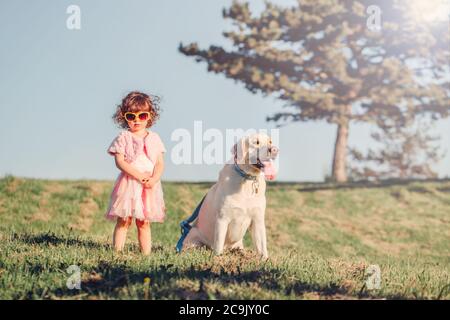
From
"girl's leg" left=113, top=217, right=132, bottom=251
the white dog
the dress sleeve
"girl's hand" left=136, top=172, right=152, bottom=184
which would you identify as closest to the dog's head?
the white dog

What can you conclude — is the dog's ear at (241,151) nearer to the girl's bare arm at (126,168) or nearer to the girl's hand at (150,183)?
the girl's hand at (150,183)

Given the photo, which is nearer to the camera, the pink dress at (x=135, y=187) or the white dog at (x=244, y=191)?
the white dog at (x=244, y=191)

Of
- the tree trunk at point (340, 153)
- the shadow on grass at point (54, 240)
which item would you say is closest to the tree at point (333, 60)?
the tree trunk at point (340, 153)

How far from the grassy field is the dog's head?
94 cm

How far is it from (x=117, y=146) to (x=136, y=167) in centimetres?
30

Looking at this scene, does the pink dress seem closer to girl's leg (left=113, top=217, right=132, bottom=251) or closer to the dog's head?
girl's leg (left=113, top=217, right=132, bottom=251)

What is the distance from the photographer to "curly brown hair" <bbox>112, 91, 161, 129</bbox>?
20.8 feet

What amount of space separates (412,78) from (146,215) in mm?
18841

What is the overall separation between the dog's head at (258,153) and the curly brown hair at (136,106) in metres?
1.07

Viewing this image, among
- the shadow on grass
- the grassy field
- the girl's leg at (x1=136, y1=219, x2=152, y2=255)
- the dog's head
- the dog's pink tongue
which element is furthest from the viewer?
the shadow on grass

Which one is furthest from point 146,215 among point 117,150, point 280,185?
point 280,185

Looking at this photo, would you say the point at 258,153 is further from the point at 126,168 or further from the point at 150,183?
the point at 126,168

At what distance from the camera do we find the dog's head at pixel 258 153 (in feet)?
19.4

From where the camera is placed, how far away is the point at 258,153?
5949mm
